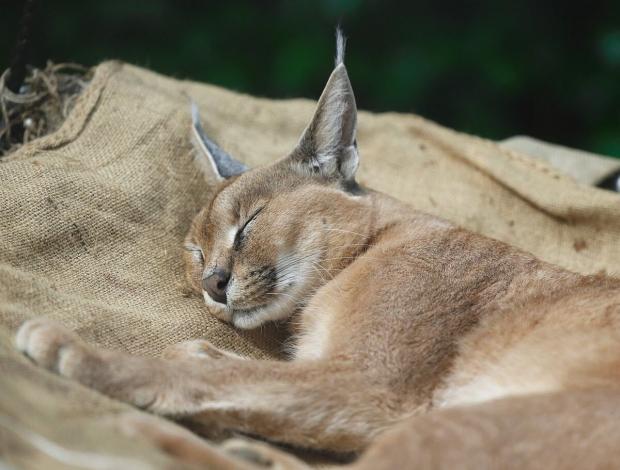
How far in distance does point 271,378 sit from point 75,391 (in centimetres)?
61

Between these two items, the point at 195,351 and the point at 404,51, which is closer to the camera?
the point at 195,351

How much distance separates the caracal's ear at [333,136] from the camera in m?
3.45

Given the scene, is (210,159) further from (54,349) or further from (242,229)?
(54,349)

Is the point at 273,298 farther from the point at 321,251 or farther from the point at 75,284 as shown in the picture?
the point at 75,284

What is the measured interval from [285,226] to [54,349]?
3.50 feet

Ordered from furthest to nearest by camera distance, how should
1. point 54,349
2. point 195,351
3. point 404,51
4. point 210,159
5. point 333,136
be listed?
point 404,51 → point 210,159 → point 333,136 → point 195,351 → point 54,349

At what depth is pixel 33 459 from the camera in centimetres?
195

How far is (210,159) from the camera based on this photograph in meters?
3.92

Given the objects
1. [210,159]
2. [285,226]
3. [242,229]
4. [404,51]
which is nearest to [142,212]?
[210,159]

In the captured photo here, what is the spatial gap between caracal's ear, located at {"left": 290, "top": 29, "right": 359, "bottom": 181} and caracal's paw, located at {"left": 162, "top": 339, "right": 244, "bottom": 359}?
0.90 m

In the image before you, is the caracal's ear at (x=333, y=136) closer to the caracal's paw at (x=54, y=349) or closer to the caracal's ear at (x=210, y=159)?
the caracal's ear at (x=210, y=159)

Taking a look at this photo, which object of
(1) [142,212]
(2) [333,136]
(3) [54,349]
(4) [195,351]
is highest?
(2) [333,136]

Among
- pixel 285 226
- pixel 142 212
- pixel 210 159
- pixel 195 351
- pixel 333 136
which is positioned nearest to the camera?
pixel 195 351

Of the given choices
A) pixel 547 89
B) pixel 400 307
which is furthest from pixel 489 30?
pixel 400 307
